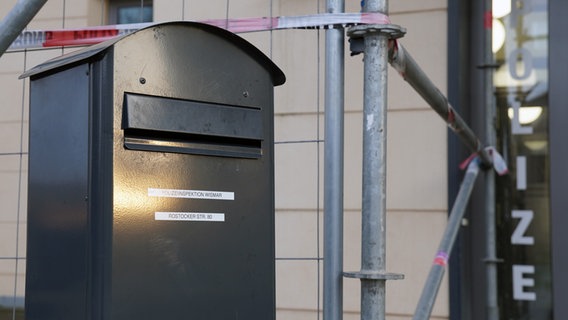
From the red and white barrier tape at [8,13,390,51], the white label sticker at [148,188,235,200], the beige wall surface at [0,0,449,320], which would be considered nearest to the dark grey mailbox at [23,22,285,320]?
the white label sticker at [148,188,235,200]

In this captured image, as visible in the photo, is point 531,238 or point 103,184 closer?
point 103,184

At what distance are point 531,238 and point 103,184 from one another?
2710mm

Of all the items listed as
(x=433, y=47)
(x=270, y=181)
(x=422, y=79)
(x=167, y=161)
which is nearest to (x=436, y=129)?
(x=433, y=47)

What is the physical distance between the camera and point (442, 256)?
3273 millimetres

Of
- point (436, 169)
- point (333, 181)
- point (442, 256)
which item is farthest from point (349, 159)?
point (333, 181)

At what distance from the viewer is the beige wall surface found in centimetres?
420

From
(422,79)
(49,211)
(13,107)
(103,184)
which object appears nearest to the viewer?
(103,184)

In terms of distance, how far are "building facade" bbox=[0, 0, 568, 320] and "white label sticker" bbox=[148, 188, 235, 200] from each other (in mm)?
1908

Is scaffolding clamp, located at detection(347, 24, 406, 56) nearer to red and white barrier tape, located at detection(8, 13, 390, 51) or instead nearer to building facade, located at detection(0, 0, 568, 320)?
red and white barrier tape, located at detection(8, 13, 390, 51)

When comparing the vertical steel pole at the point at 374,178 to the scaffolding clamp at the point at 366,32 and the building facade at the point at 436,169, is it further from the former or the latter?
the building facade at the point at 436,169

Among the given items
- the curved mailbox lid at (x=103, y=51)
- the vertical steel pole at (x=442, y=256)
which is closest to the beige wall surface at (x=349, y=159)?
the vertical steel pole at (x=442, y=256)

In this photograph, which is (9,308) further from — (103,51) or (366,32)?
(366,32)

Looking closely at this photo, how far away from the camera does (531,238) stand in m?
4.16

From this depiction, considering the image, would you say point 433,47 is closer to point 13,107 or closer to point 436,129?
point 436,129
